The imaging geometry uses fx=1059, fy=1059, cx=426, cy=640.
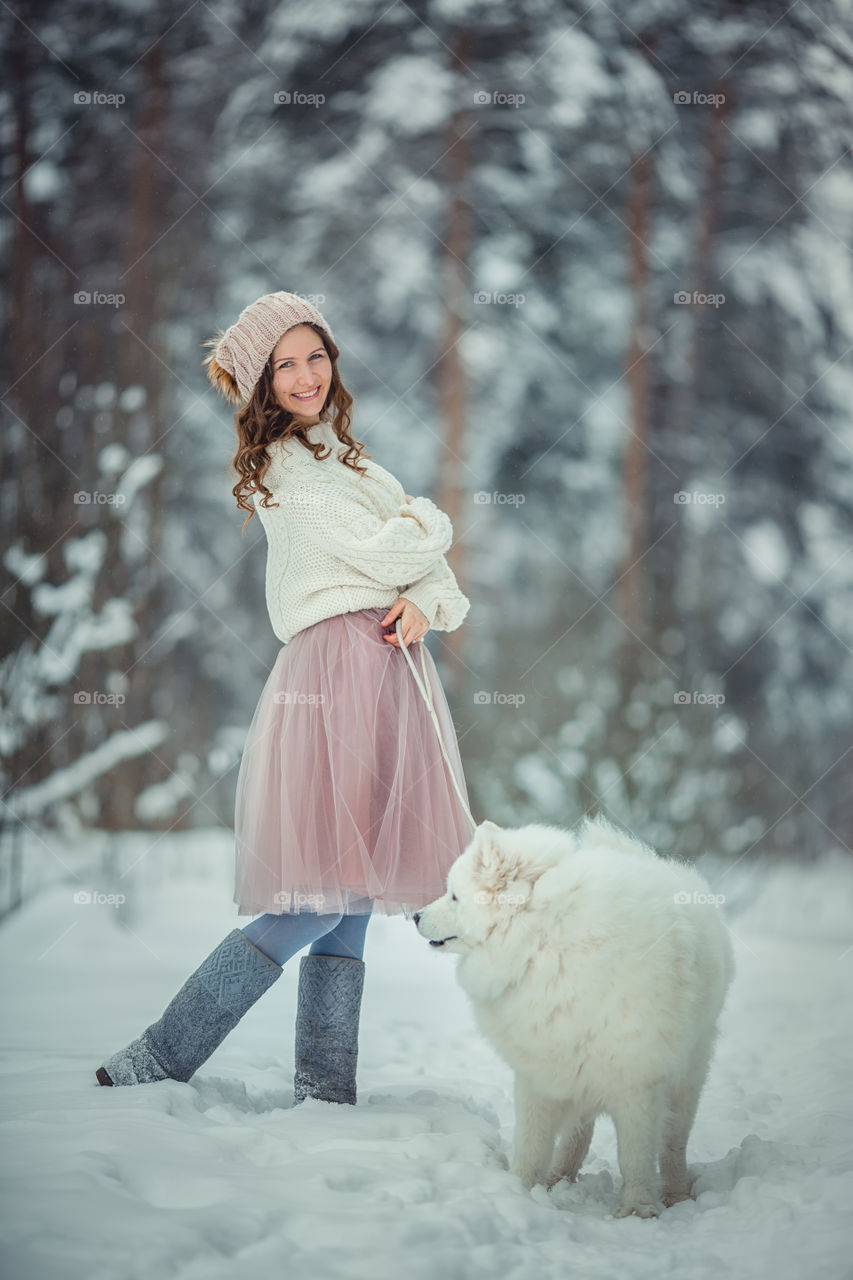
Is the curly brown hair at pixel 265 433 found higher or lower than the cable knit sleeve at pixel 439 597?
higher

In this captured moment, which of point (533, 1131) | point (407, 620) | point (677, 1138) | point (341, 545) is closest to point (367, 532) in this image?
point (341, 545)

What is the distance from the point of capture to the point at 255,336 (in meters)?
2.06

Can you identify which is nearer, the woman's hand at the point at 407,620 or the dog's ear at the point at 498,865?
the dog's ear at the point at 498,865

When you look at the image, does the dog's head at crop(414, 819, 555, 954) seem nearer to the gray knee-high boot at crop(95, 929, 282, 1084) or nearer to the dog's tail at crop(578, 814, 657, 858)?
the dog's tail at crop(578, 814, 657, 858)

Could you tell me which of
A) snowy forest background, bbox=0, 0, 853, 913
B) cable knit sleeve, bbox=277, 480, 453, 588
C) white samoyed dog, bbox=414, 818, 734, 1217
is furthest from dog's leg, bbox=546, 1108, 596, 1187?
snowy forest background, bbox=0, 0, 853, 913

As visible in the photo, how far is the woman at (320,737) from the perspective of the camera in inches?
77.9

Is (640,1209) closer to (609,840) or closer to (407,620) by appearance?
(609,840)

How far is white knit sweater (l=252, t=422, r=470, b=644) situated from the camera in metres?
2.02

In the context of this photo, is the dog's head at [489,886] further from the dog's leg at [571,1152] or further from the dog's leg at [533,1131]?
the dog's leg at [571,1152]

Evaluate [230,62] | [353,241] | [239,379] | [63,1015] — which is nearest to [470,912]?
[239,379]

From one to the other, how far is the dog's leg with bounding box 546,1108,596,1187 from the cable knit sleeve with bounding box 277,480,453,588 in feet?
3.46

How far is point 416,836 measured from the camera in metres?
2.05

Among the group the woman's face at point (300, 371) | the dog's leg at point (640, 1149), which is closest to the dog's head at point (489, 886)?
the dog's leg at point (640, 1149)

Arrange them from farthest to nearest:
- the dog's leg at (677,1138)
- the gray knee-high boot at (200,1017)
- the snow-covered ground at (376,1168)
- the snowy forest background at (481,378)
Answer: the snowy forest background at (481,378), the gray knee-high boot at (200,1017), the dog's leg at (677,1138), the snow-covered ground at (376,1168)
